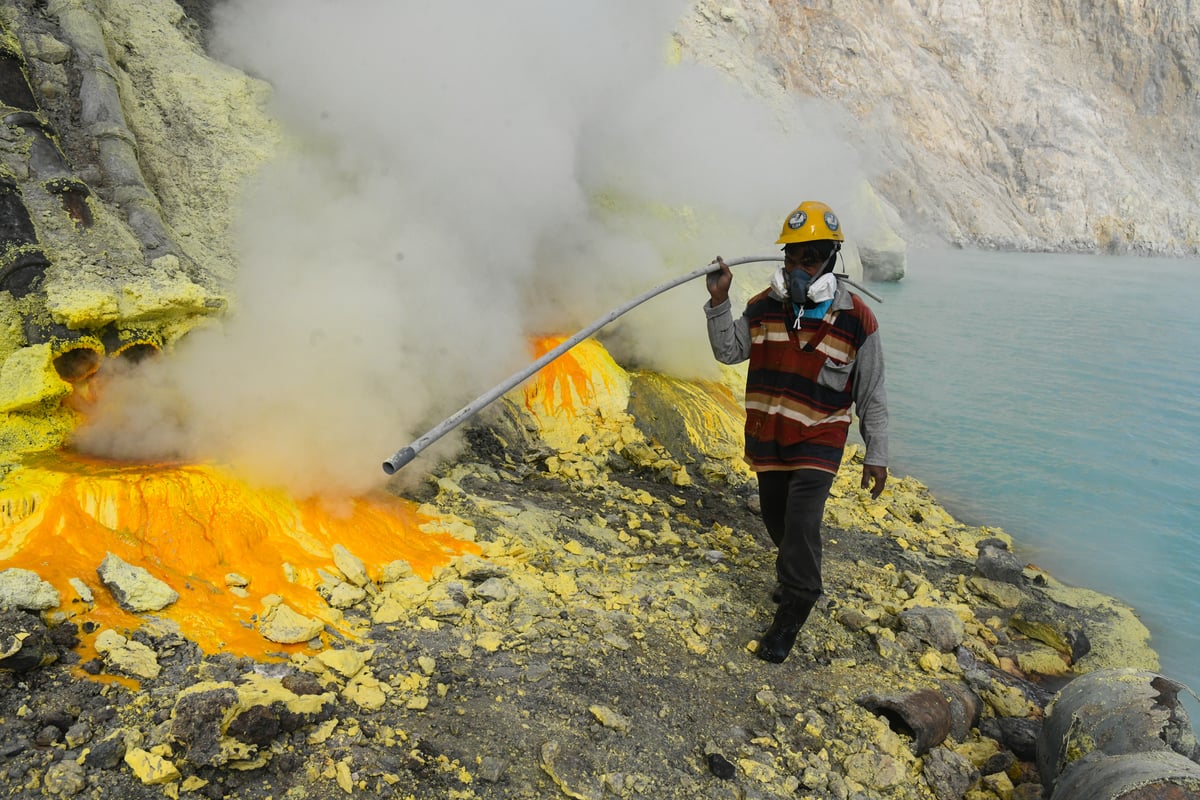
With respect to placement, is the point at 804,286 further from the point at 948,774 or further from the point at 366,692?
the point at 366,692

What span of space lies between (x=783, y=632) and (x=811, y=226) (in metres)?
1.48

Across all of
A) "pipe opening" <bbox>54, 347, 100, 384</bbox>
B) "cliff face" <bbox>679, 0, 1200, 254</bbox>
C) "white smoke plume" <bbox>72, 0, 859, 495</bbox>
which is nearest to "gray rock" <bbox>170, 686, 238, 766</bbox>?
"white smoke plume" <bbox>72, 0, 859, 495</bbox>

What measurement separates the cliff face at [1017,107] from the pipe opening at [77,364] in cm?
2447

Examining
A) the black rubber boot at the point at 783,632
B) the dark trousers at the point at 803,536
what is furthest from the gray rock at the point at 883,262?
the black rubber boot at the point at 783,632

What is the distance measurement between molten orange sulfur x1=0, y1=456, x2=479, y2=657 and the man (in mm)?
1383

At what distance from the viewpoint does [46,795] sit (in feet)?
5.62

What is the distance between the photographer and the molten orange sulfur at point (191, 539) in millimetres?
2365

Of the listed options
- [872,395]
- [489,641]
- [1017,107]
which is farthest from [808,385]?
[1017,107]

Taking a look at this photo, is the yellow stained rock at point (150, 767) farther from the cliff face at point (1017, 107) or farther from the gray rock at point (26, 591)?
the cliff face at point (1017, 107)

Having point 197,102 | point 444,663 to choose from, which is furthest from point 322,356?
point 197,102

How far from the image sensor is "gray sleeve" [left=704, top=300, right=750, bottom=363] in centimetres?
285

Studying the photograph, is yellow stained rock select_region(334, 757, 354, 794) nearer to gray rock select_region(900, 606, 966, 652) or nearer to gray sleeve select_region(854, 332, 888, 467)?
gray sleeve select_region(854, 332, 888, 467)

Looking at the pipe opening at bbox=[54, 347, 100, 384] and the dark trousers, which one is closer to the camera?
the dark trousers

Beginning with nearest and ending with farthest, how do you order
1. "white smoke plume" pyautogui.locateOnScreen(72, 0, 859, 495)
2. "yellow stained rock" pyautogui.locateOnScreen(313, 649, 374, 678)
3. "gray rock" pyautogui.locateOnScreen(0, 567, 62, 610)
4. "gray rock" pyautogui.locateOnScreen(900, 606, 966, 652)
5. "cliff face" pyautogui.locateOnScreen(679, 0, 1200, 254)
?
"gray rock" pyautogui.locateOnScreen(0, 567, 62, 610), "yellow stained rock" pyautogui.locateOnScreen(313, 649, 374, 678), "gray rock" pyautogui.locateOnScreen(900, 606, 966, 652), "white smoke plume" pyautogui.locateOnScreen(72, 0, 859, 495), "cliff face" pyautogui.locateOnScreen(679, 0, 1200, 254)
